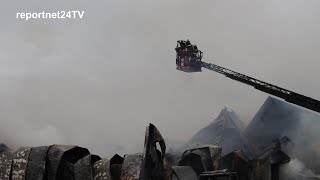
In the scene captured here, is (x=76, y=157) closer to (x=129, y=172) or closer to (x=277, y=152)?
(x=129, y=172)

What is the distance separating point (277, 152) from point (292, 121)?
10.4 meters

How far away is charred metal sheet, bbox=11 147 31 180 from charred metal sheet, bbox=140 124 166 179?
191 inches

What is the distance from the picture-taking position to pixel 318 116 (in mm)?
25469

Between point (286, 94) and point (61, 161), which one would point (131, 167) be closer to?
point (61, 161)

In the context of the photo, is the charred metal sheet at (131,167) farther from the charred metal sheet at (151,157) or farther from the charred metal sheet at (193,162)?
the charred metal sheet at (193,162)

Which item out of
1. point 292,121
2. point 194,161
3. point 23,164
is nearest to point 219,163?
point 194,161

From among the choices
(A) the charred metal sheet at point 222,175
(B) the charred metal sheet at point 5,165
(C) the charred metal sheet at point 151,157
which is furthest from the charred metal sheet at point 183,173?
(B) the charred metal sheet at point 5,165

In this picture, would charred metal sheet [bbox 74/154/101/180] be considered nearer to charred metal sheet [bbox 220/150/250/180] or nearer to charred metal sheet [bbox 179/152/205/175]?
charred metal sheet [bbox 220/150/250/180]

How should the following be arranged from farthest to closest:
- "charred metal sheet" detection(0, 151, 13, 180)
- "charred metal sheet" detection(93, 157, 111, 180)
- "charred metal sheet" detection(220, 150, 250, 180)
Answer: "charred metal sheet" detection(220, 150, 250, 180) → "charred metal sheet" detection(0, 151, 13, 180) → "charred metal sheet" detection(93, 157, 111, 180)

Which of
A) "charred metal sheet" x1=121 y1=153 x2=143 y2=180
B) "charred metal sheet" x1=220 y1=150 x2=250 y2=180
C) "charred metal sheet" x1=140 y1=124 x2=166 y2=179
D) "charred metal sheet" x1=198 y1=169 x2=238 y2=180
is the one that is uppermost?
"charred metal sheet" x1=140 y1=124 x2=166 y2=179

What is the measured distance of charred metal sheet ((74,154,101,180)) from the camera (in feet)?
Result: 39.1

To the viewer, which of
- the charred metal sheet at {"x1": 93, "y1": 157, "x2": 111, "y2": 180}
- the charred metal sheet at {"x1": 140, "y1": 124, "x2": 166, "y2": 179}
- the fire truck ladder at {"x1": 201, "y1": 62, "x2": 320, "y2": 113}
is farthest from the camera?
the fire truck ladder at {"x1": 201, "y1": 62, "x2": 320, "y2": 113}

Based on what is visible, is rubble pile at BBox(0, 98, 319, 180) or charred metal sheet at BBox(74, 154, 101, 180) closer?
rubble pile at BBox(0, 98, 319, 180)

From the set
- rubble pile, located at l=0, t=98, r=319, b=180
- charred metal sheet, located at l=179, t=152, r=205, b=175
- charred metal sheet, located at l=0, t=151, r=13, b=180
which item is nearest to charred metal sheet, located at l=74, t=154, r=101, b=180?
rubble pile, located at l=0, t=98, r=319, b=180
